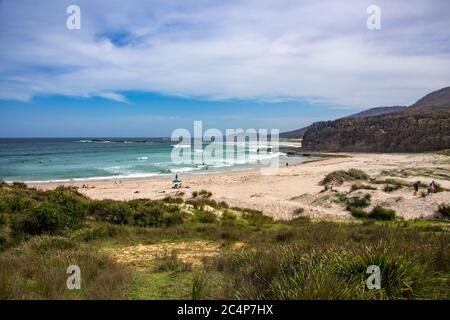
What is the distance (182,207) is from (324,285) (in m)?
12.4

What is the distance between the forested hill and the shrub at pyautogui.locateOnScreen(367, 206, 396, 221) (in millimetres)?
60039

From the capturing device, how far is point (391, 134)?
7950 centimetres

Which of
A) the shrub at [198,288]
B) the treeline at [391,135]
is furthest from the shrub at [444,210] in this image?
the treeline at [391,135]

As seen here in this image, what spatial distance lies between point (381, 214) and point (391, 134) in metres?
70.8

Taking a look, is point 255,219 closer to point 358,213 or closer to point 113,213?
point 358,213

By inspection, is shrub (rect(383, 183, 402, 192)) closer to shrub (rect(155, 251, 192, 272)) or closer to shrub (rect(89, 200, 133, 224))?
shrub (rect(89, 200, 133, 224))

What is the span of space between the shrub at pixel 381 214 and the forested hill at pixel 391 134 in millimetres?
60039

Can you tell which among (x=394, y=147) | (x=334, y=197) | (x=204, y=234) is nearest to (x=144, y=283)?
(x=204, y=234)

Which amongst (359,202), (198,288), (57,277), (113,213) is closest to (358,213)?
(359,202)

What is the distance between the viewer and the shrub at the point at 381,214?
53.4ft

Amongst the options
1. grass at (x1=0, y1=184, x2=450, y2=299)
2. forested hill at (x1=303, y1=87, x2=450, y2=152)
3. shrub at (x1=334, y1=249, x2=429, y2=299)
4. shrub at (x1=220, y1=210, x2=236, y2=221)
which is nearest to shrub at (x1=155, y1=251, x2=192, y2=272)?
Result: grass at (x1=0, y1=184, x2=450, y2=299)

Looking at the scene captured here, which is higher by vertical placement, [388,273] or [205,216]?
[388,273]

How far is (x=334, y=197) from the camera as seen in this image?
20359 mm
